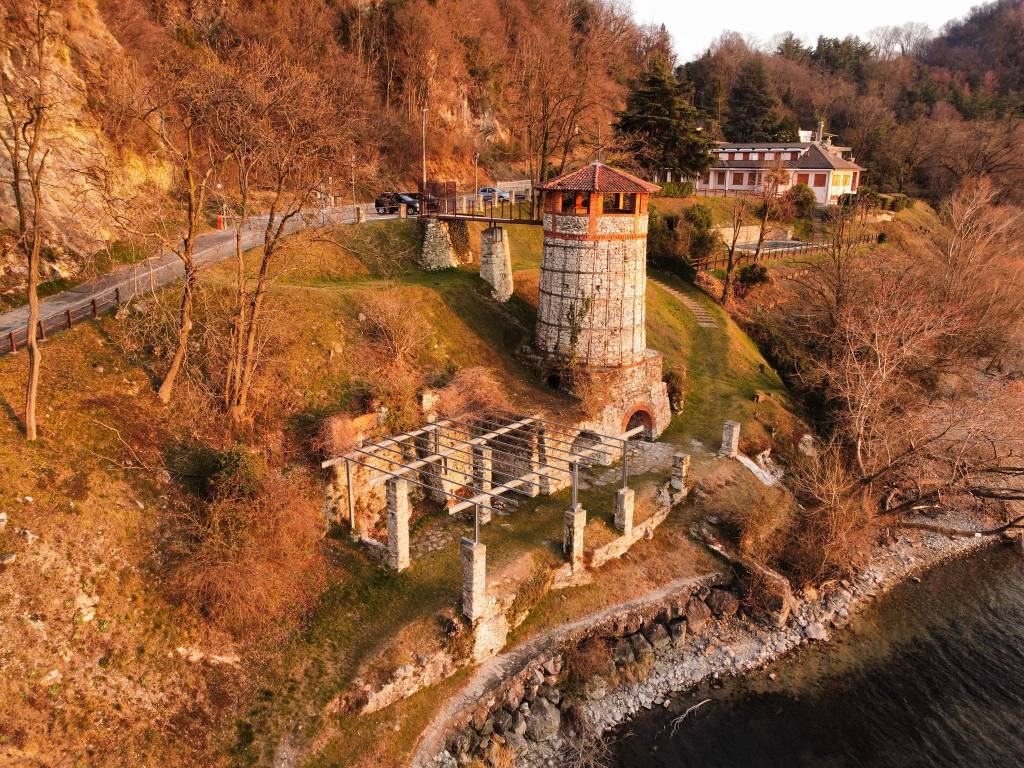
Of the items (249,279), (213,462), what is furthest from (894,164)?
(213,462)

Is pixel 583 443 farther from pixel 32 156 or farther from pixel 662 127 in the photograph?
pixel 662 127

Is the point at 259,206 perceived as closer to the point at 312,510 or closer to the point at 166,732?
the point at 312,510

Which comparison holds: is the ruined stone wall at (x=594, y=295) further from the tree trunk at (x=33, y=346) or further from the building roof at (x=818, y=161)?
the building roof at (x=818, y=161)

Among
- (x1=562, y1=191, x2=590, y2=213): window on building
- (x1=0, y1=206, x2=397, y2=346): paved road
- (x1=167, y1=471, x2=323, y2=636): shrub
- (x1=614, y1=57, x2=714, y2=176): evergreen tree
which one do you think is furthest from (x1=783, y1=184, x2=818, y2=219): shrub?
(x1=167, y1=471, x2=323, y2=636): shrub

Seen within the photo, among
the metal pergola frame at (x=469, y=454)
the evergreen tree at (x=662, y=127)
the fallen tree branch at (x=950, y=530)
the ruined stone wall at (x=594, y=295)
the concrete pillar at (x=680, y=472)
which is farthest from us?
the evergreen tree at (x=662, y=127)

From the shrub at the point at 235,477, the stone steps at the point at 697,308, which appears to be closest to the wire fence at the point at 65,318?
the shrub at the point at 235,477
